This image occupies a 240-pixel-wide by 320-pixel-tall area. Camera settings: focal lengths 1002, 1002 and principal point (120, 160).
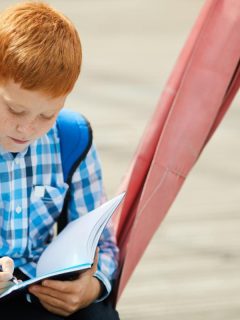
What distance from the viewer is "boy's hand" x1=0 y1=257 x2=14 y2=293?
84.3 inches

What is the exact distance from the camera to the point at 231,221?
401cm

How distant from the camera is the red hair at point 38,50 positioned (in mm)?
2045

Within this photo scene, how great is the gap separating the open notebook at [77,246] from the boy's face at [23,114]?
227 mm

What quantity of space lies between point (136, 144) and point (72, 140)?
227 cm

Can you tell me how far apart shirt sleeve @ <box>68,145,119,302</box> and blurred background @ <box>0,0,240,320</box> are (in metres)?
0.95

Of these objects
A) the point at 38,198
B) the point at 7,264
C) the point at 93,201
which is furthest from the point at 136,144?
the point at 7,264

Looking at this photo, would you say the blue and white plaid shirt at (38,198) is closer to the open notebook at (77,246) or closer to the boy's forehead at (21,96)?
the open notebook at (77,246)

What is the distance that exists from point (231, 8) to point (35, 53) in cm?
55

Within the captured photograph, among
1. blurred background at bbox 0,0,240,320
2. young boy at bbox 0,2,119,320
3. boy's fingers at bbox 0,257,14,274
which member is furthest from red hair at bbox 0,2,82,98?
blurred background at bbox 0,0,240,320

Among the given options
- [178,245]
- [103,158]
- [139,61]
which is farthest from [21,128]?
[139,61]

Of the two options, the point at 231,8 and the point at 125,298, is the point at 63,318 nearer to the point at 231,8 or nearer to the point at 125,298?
the point at 231,8

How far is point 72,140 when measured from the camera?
7.66 feet

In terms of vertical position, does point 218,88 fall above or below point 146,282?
above

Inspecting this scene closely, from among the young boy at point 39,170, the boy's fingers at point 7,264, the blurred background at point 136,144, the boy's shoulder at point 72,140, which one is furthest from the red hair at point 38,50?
the blurred background at point 136,144
